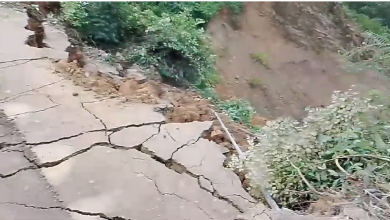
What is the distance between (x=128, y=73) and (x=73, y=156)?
4.80 feet

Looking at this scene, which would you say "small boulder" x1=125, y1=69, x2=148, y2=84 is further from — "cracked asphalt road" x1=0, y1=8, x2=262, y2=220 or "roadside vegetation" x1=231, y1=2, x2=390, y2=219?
"roadside vegetation" x1=231, y1=2, x2=390, y2=219

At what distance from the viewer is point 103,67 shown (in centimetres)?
419

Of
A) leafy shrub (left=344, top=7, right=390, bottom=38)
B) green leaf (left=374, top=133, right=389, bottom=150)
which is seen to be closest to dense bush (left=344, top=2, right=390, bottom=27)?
leafy shrub (left=344, top=7, right=390, bottom=38)

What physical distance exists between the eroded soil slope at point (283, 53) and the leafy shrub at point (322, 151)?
4.02 m

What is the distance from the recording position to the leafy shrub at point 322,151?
8.62ft

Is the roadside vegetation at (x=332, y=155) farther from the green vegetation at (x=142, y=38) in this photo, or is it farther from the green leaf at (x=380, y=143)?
the green vegetation at (x=142, y=38)

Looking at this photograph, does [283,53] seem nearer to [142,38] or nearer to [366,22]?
[366,22]

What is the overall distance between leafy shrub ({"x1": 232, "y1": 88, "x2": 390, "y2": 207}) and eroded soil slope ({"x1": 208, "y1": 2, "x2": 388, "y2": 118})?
4.02m

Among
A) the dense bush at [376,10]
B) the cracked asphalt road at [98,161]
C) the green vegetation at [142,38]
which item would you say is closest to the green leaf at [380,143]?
the cracked asphalt road at [98,161]

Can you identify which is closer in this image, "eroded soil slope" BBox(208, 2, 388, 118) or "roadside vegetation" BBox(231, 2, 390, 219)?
"roadside vegetation" BBox(231, 2, 390, 219)

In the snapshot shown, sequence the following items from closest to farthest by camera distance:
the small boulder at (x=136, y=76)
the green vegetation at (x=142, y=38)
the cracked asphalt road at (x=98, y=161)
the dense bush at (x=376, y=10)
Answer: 1. the cracked asphalt road at (x=98, y=161)
2. the small boulder at (x=136, y=76)
3. the green vegetation at (x=142, y=38)
4. the dense bush at (x=376, y=10)

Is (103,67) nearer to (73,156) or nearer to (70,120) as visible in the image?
(70,120)

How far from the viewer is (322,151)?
9.01ft

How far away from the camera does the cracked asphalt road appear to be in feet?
8.55
